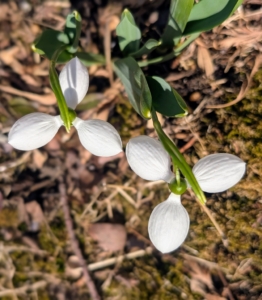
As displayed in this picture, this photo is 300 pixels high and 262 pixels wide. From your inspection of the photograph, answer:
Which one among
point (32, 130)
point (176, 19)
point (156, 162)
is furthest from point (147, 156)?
point (176, 19)

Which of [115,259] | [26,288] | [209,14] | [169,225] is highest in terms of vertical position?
[209,14]

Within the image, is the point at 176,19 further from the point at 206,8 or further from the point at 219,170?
the point at 219,170

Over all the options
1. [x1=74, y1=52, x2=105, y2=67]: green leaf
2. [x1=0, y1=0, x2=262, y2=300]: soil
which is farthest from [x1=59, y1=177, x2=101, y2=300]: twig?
[x1=74, y1=52, x2=105, y2=67]: green leaf

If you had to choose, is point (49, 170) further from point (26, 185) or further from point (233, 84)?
point (233, 84)

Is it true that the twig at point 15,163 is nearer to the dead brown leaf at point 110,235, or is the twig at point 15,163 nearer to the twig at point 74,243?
the twig at point 74,243

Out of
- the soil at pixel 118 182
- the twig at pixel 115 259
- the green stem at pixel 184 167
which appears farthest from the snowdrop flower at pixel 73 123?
the twig at pixel 115 259

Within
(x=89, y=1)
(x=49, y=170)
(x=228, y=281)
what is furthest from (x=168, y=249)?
(x=89, y=1)
